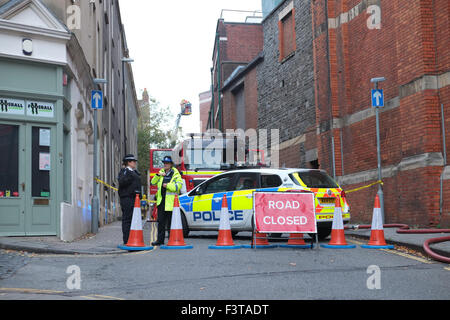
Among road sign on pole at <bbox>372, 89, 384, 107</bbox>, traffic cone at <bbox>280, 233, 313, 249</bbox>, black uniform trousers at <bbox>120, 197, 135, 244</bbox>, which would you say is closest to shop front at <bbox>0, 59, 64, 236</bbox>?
black uniform trousers at <bbox>120, 197, 135, 244</bbox>

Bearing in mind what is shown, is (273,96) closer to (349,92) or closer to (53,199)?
(349,92)

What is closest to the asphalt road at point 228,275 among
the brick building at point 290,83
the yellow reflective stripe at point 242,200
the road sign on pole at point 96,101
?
the yellow reflective stripe at point 242,200

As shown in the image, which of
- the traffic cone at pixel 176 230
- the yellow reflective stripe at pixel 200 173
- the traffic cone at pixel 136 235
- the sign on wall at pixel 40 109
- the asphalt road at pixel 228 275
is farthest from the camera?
the yellow reflective stripe at pixel 200 173

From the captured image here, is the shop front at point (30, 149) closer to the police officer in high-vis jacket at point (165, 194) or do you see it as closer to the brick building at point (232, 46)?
the police officer in high-vis jacket at point (165, 194)

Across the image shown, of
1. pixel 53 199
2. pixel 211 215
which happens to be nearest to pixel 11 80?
pixel 53 199

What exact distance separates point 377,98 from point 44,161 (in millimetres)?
9316

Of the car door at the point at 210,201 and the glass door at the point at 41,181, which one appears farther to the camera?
the car door at the point at 210,201

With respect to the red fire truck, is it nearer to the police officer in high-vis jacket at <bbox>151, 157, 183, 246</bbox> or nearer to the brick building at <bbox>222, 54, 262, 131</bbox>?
the police officer in high-vis jacket at <bbox>151, 157, 183, 246</bbox>

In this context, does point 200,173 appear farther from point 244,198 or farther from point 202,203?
point 244,198

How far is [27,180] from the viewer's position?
12.4 m

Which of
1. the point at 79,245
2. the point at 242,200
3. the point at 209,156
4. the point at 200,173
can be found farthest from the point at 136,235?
the point at 209,156

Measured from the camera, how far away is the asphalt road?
650 centimetres

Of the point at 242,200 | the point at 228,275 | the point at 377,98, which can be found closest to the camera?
the point at 228,275

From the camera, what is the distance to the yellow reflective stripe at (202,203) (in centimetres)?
1350
